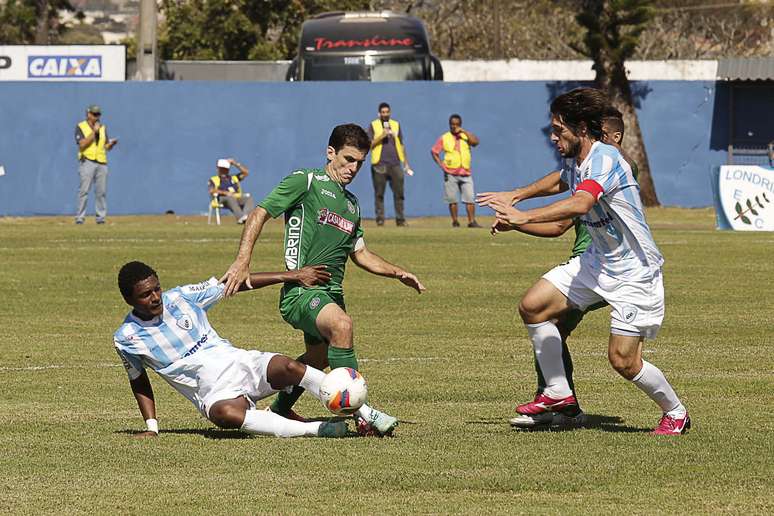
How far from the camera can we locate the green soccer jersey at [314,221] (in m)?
9.05

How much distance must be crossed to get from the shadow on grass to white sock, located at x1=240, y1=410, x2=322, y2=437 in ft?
3.60

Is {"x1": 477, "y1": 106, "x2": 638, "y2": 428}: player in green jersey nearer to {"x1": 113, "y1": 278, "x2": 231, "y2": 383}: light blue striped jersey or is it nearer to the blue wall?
{"x1": 113, "y1": 278, "x2": 231, "y2": 383}: light blue striped jersey

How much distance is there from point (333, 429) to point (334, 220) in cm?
122

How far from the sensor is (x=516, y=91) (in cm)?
3619

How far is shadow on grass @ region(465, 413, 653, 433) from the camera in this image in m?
9.01

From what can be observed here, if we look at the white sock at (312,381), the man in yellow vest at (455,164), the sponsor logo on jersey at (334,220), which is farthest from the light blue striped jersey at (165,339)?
the man in yellow vest at (455,164)

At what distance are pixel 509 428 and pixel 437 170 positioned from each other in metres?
27.1

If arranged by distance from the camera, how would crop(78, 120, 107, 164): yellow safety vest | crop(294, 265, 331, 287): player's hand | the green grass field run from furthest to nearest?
crop(78, 120, 107, 164): yellow safety vest
crop(294, 265, 331, 287): player's hand
the green grass field

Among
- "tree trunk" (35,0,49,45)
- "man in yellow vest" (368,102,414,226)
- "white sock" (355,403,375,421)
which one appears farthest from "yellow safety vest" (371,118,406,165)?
"tree trunk" (35,0,49,45)

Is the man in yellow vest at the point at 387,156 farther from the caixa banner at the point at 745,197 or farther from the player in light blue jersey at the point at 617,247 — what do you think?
the player in light blue jersey at the point at 617,247

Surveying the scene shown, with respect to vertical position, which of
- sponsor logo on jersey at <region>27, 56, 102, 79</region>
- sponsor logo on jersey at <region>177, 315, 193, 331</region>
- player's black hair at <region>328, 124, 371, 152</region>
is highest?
sponsor logo on jersey at <region>27, 56, 102, 79</region>

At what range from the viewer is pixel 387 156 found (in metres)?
29.2

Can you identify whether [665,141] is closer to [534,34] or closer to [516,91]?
[516,91]

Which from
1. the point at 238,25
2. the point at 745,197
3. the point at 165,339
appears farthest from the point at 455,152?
the point at 238,25
